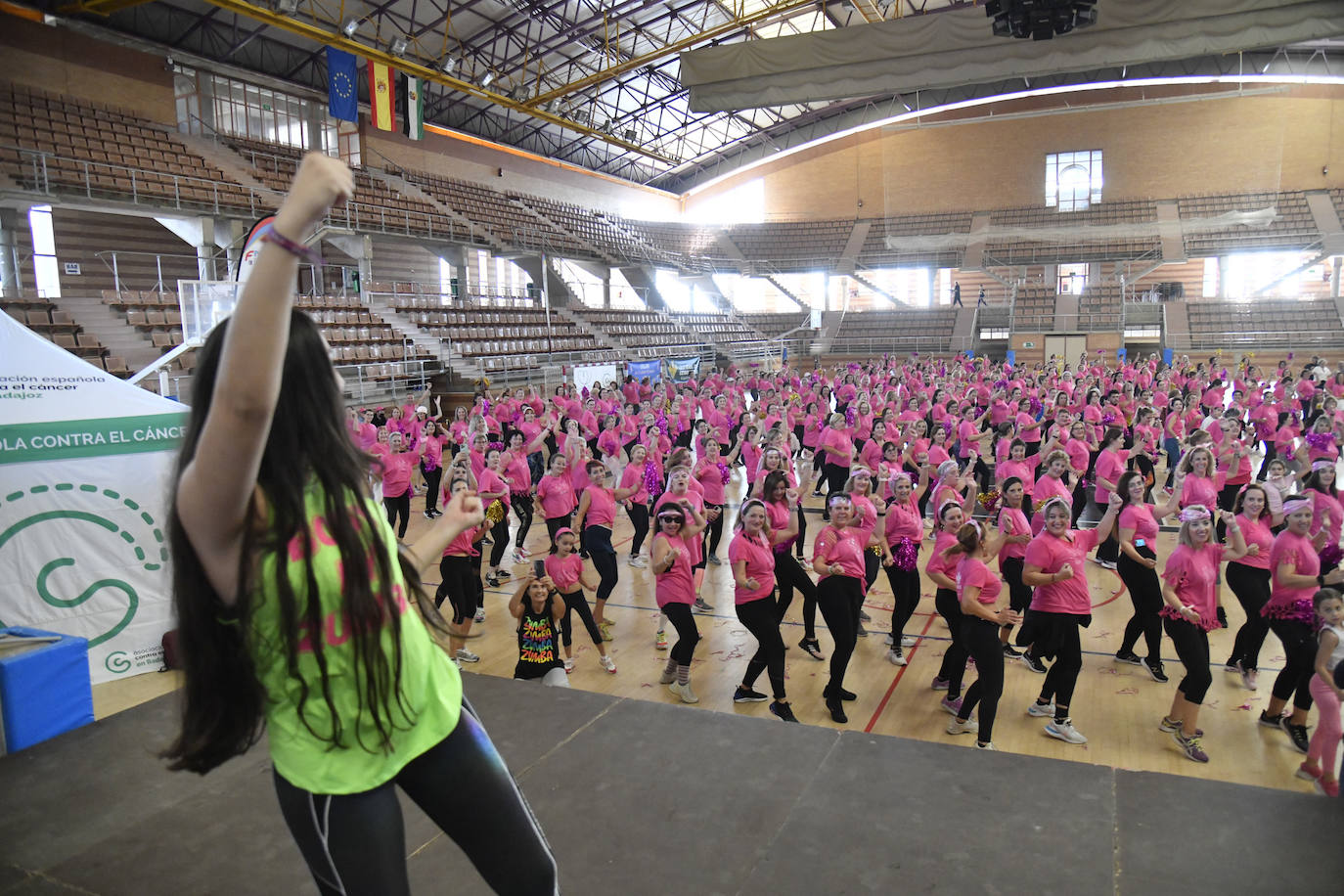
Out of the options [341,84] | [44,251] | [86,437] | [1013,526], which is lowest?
[1013,526]

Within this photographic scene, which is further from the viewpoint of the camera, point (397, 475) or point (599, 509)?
point (397, 475)

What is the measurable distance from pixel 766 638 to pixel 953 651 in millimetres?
1373

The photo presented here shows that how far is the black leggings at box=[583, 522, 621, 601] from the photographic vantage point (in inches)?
289

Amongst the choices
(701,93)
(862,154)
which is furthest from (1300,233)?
(701,93)

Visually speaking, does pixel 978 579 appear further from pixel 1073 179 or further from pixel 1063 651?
pixel 1073 179

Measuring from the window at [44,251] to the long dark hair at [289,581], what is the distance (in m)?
21.8

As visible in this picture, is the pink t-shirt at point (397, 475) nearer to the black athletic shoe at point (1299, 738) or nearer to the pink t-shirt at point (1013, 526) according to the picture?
the pink t-shirt at point (1013, 526)

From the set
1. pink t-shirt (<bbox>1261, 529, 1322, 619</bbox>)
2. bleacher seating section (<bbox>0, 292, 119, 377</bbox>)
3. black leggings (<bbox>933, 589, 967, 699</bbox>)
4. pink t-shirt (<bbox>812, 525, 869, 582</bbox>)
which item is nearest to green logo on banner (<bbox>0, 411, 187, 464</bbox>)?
pink t-shirt (<bbox>812, 525, 869, 582</bbox>)

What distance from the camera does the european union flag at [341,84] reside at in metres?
19.0

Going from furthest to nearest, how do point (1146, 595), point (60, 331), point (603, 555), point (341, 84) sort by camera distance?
point (341, 84) → point (60, 331) → point (603, 555) → point (1146, 595)

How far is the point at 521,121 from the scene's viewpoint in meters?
33.8

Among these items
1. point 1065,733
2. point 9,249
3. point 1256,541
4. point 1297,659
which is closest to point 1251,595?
point 1256,541

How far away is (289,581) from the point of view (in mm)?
1279

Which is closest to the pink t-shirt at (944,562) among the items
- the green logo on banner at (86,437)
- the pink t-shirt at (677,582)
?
the pink t-shirt at (677,582)
